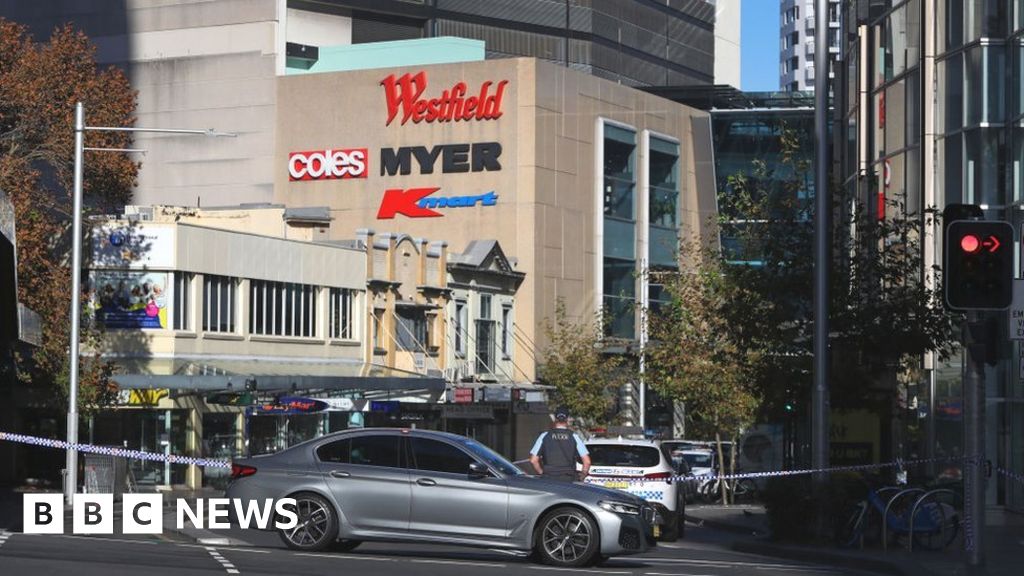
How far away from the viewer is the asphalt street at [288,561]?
17.8m

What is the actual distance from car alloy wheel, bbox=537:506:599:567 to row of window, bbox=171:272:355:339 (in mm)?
35596

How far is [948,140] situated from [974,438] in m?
18.5

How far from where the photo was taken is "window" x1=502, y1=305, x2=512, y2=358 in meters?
72.9

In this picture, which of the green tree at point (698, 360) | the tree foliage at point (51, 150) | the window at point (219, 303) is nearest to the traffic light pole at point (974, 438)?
the tree foliage at point (51, 150)

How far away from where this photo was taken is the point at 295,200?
79.4 meters

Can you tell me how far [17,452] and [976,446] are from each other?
38387 millimetres

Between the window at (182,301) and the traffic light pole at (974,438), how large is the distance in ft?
123

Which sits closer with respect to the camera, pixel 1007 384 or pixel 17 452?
pixel 1007 384

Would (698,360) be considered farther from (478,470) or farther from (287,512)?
(287,512)

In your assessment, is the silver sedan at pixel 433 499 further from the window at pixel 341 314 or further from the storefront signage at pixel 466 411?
the window at pixel 341 314

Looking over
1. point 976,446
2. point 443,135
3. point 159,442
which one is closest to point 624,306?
point 443,135

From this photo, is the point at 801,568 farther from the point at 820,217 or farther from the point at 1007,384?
the point at 1007,384

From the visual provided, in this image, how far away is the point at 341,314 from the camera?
2429 inches

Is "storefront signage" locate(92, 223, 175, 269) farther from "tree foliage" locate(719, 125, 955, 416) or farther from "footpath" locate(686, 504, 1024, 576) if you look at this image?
"footpath" locate(686, 504, 1024, 576)
